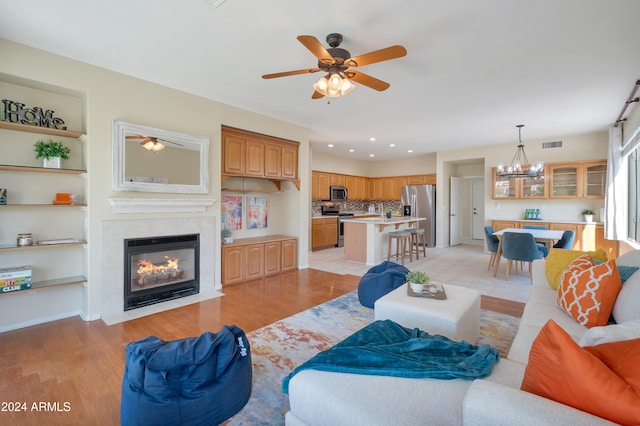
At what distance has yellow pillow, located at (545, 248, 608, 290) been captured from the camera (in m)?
2.81

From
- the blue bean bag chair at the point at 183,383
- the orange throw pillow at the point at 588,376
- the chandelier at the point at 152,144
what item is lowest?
the blue bean bag chair at the point at 183,383

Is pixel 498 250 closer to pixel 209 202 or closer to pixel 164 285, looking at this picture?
pixel 209 202

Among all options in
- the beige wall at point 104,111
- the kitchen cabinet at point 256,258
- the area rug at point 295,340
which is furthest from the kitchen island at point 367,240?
the beige wall at point 104,111

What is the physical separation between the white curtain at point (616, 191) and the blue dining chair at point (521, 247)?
171cm

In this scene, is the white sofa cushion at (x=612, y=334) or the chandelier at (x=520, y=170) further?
the chandelier at (x=520, y=170)

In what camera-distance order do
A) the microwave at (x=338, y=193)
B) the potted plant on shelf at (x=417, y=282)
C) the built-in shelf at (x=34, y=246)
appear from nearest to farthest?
the potted plant on shelf at (x=417, y=282) → the built-in shelf at (x=34, y=246) → the microwave at (x=338, y=193)

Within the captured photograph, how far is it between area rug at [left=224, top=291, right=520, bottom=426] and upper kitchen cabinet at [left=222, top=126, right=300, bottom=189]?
247 cm

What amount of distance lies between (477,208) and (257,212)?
7093 mm

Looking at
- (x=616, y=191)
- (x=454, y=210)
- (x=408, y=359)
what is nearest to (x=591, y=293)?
(x=408, y=359)

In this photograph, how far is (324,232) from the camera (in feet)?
27.6

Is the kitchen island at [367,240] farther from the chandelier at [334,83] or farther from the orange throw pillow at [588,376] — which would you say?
the orange throw pillow at [588,376]

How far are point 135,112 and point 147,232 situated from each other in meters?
1.44

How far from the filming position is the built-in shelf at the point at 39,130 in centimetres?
283

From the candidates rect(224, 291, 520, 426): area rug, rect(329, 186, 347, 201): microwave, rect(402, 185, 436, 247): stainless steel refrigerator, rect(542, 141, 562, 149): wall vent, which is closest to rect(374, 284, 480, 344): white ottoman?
rect(224, 291, 520, 426): area rug
